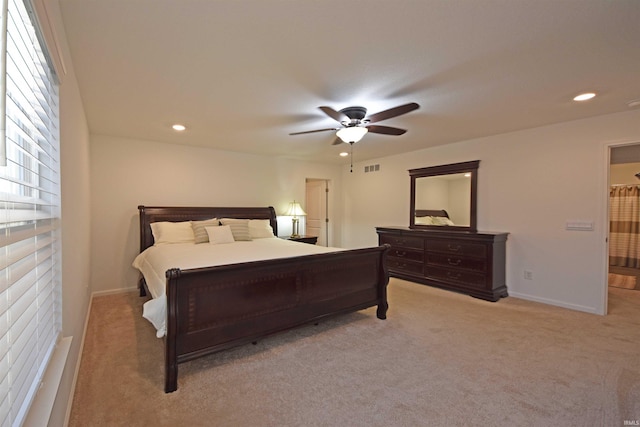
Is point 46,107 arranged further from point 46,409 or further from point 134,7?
point 46,409

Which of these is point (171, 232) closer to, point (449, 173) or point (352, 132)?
point (352, 132)

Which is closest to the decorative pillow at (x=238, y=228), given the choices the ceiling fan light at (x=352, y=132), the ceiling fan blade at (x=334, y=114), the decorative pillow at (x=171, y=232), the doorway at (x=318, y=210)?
the decorative pillow at (x=171, y=232)

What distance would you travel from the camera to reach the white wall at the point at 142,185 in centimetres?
411

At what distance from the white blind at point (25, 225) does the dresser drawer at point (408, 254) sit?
4356 millimetres

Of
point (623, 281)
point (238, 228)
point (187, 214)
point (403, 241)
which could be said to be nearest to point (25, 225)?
point (238, 228)

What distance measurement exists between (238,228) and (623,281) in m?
6.43

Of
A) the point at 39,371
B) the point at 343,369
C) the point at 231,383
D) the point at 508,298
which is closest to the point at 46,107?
the point at 39,371

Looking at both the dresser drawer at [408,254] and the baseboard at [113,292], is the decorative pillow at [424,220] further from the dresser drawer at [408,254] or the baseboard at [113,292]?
the baseboard at [113,292]

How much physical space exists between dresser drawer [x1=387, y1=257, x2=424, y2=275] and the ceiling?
A: 233 centimetres

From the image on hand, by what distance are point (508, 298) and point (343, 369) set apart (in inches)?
118

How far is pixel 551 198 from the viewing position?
12.3ft

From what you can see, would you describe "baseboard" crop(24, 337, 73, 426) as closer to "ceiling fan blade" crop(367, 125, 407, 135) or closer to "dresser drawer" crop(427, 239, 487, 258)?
"ceiling fan blade" crop(367, 125, 407, 135)

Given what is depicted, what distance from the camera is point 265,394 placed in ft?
6.45

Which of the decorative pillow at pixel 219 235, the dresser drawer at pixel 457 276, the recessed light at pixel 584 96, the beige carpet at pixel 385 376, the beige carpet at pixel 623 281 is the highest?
the recessed light at pixel 584 96
